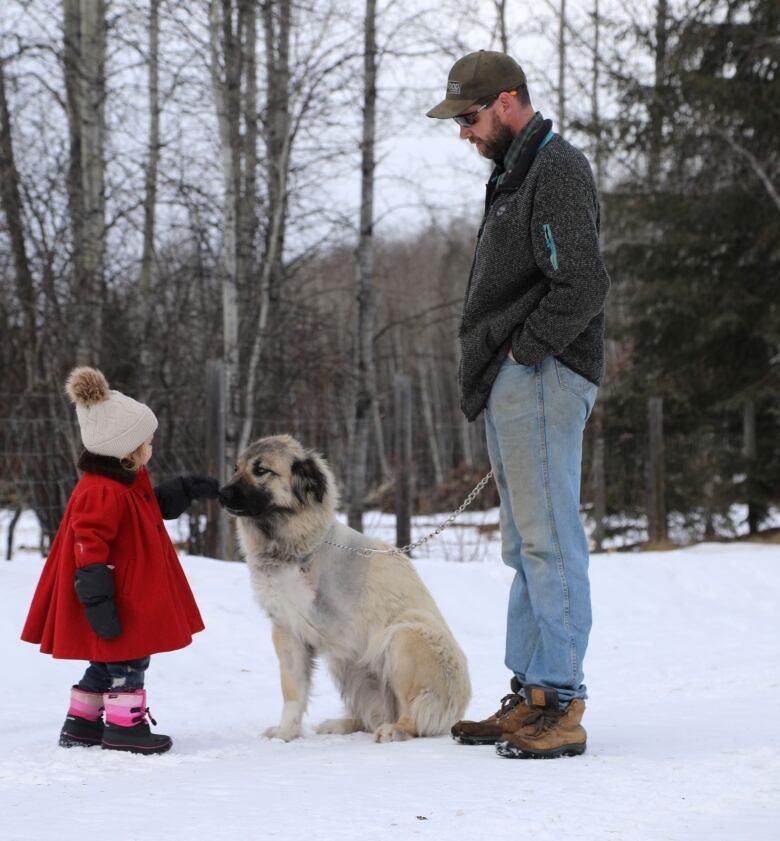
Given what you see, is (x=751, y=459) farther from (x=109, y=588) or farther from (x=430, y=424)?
(x=430, y=424)

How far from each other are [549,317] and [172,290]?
862 centimetres

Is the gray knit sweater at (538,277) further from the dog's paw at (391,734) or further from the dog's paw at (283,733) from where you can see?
the dog's paw at (283,733)

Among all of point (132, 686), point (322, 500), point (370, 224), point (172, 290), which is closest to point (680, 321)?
point (370, 224)

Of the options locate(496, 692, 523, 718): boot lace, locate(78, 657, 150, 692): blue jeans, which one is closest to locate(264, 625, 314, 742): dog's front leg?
locate(78, 657, 150, 692): blue jeans

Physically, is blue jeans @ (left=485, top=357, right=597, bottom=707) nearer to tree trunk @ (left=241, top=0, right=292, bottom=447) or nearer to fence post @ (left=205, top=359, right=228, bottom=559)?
fence post @ (left=205, top=359, right=228, bottom=559)

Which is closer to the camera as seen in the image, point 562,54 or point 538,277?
point 538,277

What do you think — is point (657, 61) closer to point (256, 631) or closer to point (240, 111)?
point (240, 111)

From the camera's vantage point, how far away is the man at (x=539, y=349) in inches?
125

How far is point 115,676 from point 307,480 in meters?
1.05

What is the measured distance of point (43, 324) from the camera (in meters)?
9.28

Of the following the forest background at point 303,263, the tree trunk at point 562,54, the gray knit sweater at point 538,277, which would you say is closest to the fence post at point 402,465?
the forest background at point 303,263

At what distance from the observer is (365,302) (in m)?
10.1

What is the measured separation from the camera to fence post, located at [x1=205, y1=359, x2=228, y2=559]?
7.95 m

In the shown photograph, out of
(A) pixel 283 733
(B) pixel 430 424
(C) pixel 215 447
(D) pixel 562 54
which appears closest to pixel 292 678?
(A) pixel 283 733
